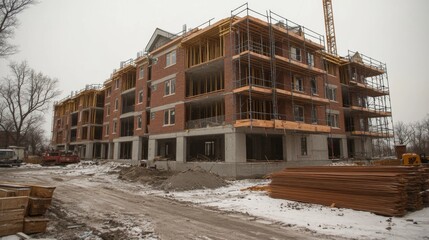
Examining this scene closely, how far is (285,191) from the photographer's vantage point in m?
11.9

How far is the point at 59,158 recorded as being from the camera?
3931cm

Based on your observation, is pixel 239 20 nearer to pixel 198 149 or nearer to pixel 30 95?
pixel 198 149

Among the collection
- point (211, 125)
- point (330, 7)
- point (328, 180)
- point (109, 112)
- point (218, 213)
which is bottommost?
point (218, 213)

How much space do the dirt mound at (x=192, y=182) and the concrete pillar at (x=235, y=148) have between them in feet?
11.7

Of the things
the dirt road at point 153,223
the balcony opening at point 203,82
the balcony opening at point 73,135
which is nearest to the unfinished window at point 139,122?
the balcony opening at point 203,82

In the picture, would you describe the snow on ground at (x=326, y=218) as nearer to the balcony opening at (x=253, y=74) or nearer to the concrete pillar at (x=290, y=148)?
the concrete pillar at (x=290, y=148)

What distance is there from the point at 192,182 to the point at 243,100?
30.4ft

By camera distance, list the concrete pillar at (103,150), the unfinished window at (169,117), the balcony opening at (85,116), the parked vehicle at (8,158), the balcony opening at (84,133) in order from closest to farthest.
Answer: the unfinished window at (169,117) → the parked vehicle at (8,158) → the concrete pillar at (103,150) → the balcony opening at (84,133) → the balcony opening at (85,116)

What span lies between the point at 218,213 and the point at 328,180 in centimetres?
437

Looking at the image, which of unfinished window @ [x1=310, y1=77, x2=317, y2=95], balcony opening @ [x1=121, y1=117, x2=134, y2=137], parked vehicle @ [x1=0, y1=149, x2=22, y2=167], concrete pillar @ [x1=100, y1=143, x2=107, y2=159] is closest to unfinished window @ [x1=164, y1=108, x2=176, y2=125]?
balcony opening @ [x1=121, y1=117, x2=134, y2=137]

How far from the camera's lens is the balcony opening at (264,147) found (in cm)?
2475

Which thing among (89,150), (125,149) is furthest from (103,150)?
(125,149)

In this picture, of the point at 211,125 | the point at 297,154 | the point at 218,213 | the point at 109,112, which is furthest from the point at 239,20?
the point at 109,112

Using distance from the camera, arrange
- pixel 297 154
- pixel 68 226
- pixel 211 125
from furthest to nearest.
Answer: pixel 297 154, pixel 211 125, pixel 68 226
